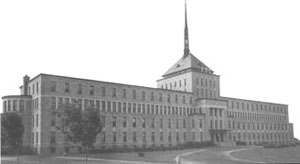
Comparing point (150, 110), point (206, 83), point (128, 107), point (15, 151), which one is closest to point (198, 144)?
point (150, 110)

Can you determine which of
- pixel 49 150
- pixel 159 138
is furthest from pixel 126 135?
pixel 49 150

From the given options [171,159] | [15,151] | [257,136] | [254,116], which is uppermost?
[254,116]

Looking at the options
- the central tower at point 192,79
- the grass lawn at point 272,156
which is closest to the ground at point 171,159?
the grass lawn at point 272,156

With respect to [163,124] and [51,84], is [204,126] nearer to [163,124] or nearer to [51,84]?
[163,124]

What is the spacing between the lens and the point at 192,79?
88.3m

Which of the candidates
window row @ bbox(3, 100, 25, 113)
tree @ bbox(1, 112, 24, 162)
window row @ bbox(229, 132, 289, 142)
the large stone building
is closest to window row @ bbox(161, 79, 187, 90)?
the large stone building

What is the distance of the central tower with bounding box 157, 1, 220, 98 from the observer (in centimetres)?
8906

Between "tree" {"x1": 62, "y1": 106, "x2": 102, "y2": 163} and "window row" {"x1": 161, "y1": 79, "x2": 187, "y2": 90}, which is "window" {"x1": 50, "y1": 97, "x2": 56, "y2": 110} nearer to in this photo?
"tree" {"x1": 62, "y1": 106, "x2": 102, "y2": 163}

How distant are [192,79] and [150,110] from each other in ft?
55.4

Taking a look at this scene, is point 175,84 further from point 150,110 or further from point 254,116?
point 254,116

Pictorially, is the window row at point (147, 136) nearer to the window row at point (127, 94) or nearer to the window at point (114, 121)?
the window at point (114, 121)

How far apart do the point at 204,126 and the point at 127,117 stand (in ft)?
71.8

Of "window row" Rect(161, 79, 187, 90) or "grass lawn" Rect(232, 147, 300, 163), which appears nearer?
"grass lawn" Rect(232, 147, 300, 163)

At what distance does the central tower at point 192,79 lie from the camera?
8906 cm
